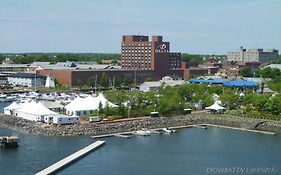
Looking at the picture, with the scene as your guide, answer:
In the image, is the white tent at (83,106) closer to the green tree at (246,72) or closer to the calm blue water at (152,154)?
the calm blue water at (152,154)

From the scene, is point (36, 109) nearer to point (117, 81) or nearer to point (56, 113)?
point (56, 113)

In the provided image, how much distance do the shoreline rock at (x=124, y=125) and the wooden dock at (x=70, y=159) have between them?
190 centimetres

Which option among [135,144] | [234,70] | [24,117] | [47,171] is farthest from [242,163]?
[234,70]

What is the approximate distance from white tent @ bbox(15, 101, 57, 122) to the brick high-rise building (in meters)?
22.1

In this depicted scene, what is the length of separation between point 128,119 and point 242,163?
6.89 metres

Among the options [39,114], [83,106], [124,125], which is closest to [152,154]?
[124,125]

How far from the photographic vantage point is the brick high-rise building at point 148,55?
40.9 m

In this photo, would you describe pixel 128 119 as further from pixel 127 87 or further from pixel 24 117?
pixel 127 87

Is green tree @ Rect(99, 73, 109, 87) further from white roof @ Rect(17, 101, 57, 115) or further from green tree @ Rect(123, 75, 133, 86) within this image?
white roof @ Rect(17, 101, 57, 115)

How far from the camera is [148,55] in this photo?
135 ft

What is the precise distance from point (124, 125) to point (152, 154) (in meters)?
4.07

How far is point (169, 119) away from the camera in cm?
1966

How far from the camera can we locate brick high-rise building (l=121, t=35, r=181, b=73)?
134ft

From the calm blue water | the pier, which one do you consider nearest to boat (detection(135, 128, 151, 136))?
the calm blue water
